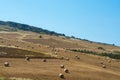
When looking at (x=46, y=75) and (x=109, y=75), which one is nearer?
(x=46, y=75)

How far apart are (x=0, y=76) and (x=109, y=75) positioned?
20.4 meters

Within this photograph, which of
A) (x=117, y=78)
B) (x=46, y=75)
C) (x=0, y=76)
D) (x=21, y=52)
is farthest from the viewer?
(x=21, y=52)

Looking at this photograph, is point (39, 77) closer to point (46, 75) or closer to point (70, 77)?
point (46, 75)

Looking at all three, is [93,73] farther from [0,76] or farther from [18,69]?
[0,76]

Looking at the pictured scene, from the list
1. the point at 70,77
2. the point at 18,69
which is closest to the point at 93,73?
the point at 70,77

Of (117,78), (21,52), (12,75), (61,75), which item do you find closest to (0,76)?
(12,75)

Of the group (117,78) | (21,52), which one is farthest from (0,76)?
(21,52)

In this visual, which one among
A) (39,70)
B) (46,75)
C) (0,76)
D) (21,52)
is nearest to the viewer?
(0,76)

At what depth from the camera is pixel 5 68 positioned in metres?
47.8

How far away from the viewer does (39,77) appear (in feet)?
145

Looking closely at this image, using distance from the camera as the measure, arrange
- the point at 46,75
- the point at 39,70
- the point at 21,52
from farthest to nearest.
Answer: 1. the point at 21,52
2. the point at 39,70
3. the point at 46,75

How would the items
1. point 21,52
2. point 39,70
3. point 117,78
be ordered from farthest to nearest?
point 21,52 → point 117,78 → point 39,70

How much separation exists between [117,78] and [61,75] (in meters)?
11.7

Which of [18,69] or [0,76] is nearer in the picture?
[0,76]
